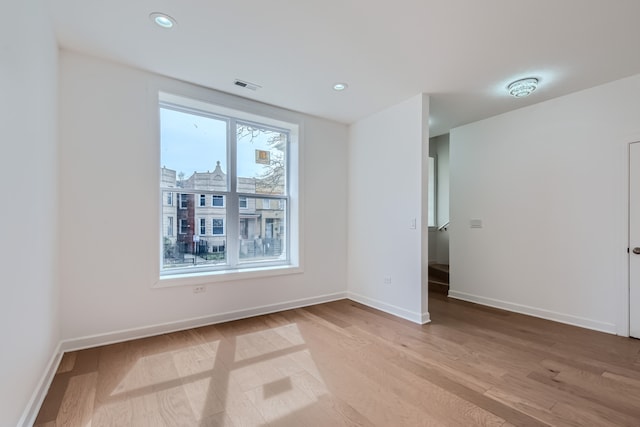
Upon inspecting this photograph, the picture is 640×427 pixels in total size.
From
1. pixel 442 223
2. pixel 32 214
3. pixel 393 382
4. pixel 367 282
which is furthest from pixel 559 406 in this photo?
pixel 442 223

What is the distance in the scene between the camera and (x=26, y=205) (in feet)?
5.66

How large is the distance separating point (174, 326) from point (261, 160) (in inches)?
89.9

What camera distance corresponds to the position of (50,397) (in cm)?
196

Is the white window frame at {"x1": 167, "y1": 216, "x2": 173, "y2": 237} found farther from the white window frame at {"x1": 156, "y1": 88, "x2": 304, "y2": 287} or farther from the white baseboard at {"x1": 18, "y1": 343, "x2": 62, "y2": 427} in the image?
the white baseboard at {"x1": 18, "y1": 343, "x2": 62, "y2": 427}

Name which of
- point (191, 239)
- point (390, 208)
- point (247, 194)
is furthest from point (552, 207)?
point (191, 239)

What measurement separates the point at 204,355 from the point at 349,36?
301cm

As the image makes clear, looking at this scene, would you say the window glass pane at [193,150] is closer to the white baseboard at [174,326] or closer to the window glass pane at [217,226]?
the window glass pane at [217,226]

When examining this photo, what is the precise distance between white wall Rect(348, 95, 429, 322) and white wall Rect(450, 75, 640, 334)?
1.37m

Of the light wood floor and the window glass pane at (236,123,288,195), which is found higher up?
the window glass pane at (236,123,288,195)

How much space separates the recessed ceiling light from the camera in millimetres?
2143

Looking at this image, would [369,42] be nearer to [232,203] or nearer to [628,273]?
[232,203]

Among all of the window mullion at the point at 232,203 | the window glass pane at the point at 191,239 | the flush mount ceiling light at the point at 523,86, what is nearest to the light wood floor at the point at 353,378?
the window glass pane at the point at 191,239

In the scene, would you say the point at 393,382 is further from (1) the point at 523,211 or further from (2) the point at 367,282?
(1) the point at 523,211

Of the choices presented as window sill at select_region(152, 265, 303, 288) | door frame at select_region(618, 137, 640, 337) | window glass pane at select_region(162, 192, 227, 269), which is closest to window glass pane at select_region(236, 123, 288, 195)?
window glass pane at select_region(162, 192, 227, 269)
